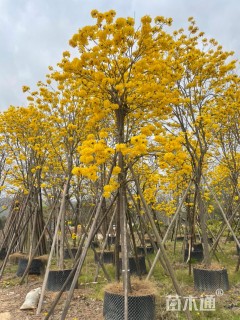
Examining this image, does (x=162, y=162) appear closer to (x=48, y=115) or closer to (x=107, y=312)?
(x=107, y=312)

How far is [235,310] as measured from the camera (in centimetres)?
471

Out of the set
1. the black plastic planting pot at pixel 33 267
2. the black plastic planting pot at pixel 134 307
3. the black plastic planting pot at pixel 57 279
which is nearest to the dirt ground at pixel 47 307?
the black plastic planting pot at pixel 57 279

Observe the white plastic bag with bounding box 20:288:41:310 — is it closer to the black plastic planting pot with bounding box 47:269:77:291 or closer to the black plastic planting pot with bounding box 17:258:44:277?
the black plastic planting pot with bounding box 47:269:77:291

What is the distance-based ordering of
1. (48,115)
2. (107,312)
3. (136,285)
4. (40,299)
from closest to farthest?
1. (107,312)
2. (136,285)
3. (40,299)
4. (48,115)

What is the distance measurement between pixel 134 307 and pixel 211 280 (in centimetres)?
250

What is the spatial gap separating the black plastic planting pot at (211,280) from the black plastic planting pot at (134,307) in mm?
2223

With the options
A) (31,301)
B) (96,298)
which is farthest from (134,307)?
(31,301)

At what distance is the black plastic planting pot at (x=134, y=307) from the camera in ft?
12.2

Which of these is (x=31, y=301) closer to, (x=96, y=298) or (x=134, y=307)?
(x=96, y=298)

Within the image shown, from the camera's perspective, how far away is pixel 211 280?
18.7ft

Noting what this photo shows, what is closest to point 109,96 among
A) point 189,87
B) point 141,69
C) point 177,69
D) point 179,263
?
point 141,69

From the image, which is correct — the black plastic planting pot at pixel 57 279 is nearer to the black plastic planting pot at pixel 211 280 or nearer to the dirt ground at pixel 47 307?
the dirt ground at pixel 47 307

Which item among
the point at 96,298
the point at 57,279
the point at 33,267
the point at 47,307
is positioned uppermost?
the point at 33,267

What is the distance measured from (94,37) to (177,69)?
2.26m
